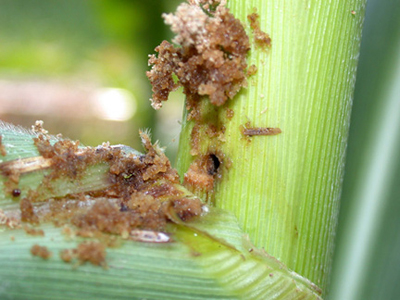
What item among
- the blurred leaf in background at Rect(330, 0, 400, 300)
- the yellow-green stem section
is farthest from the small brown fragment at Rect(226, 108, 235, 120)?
the blurred leaf in background at Rect(330, 0, 400, 300)

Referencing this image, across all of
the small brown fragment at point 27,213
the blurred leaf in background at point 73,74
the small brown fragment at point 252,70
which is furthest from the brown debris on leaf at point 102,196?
the blurred leaf in background at point 73,74

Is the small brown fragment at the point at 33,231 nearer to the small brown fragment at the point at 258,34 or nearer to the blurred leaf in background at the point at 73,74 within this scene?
the small brown fragment at the point at 258,34

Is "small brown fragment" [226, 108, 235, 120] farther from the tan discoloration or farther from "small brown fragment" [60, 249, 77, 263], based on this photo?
"small brown fragment" [60, 249, 77, 263]

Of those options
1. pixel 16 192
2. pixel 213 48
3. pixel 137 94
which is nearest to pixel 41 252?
pixel 16 192

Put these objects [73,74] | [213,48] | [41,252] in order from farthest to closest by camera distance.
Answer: [73,74] → [213,48] → [41,252]

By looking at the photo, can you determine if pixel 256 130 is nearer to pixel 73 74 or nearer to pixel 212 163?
pixel 212 163

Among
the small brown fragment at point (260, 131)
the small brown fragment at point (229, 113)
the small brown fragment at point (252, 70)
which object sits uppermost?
the small brown fragment at point (252, 70)
